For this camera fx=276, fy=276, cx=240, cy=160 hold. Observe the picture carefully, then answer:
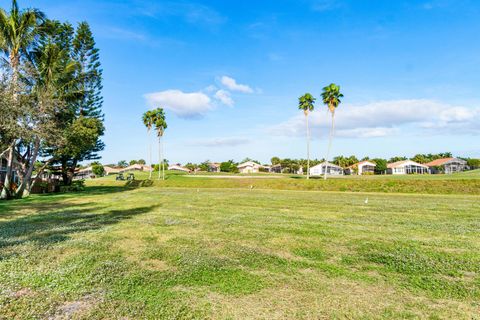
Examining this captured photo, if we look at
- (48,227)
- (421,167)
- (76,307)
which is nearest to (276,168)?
(421,167)

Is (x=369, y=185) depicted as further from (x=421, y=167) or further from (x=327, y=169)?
(x=421, y=167)

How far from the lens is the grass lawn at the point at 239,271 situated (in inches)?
148

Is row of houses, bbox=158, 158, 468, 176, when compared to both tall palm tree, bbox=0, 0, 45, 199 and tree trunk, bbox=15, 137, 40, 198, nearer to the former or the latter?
tree trunk, bbox=15, 137, 40, 198

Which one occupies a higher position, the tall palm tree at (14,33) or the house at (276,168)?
the tall palm tree at (14,33)

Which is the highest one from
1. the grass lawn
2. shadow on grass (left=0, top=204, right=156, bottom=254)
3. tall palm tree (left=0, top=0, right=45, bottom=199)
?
tall palm tree (left=0, top=0, right=45, bottom=199)

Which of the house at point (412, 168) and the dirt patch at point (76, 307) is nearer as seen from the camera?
the dirt patch at point (76, 307)

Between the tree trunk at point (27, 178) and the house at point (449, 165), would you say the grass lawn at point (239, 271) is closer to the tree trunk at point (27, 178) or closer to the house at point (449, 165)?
the tree trunk at point (27, 178)

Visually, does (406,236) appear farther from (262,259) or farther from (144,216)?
(144,216)

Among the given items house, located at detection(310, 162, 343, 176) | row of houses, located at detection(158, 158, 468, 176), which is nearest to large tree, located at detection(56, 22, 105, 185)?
row of houses, located at detection(158, 158, 468, 176)

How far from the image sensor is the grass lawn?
12.4ft

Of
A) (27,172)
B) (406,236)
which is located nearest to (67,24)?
(27,172)

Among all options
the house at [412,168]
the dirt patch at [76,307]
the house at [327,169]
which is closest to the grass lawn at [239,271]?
the dirt patch at [76,307]

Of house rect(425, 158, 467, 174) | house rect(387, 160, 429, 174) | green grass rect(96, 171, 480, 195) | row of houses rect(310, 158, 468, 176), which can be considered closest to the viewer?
green grass rect(96, 171, 480, 195)

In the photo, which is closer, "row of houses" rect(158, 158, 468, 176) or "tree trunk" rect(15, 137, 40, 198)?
"tree trunk" rect(15, 137, 40, 198)
